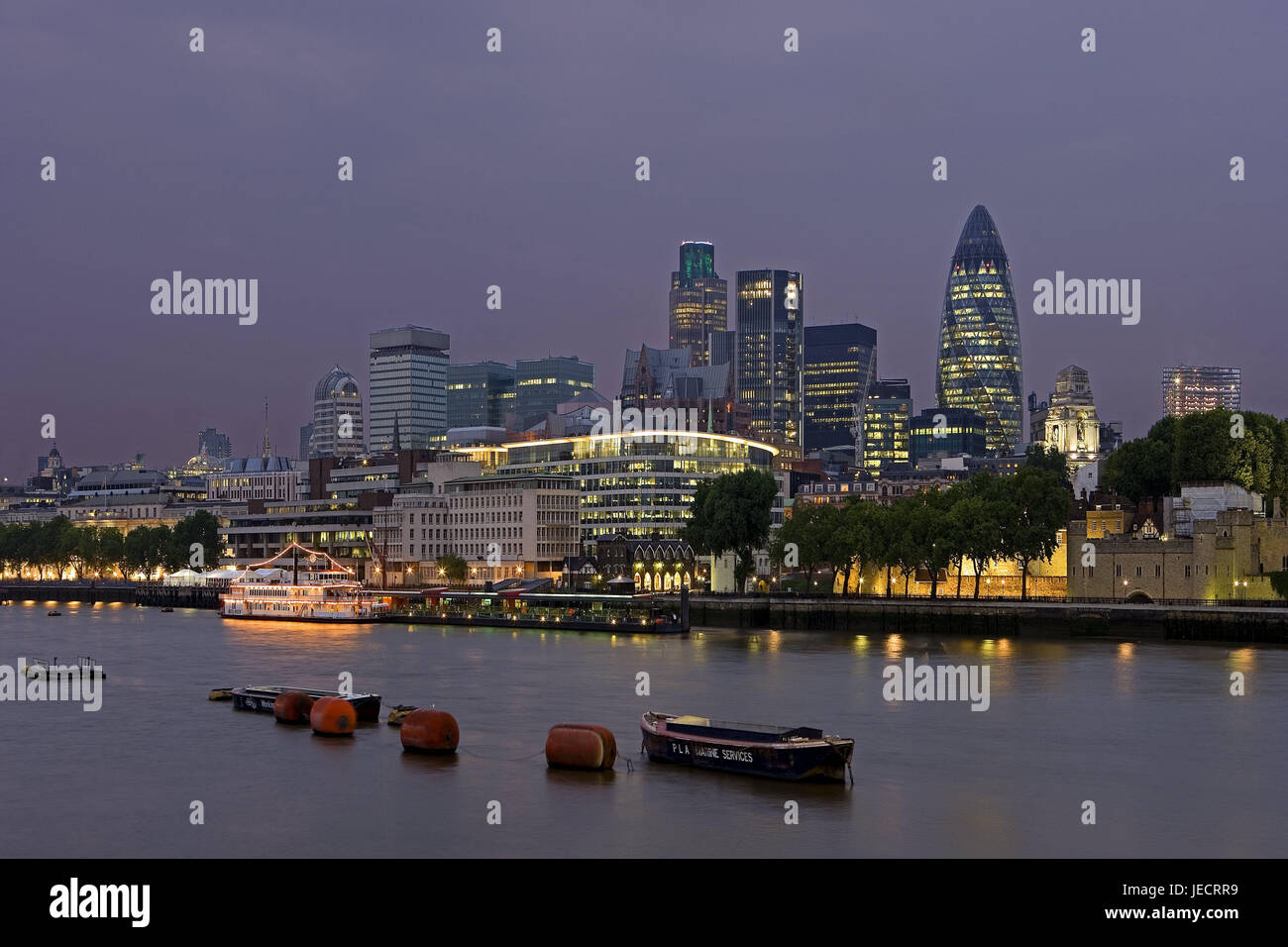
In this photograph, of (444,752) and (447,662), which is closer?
(444,752)

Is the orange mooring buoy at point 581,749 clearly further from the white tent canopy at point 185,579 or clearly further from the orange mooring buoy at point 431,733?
the white tent canopy at point 185,579

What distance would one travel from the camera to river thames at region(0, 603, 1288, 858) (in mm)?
39156

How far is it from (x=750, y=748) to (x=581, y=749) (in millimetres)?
5792

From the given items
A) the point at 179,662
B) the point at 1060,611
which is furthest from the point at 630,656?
the point at 1060,611

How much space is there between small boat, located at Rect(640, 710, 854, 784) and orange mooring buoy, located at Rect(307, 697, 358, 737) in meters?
13.3

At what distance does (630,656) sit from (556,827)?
52.3 metres

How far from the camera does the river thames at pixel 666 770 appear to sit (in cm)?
3916

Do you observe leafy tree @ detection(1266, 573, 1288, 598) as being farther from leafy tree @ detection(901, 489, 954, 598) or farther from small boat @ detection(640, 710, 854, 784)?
small boat @ detection(640, 710, 854, 784)

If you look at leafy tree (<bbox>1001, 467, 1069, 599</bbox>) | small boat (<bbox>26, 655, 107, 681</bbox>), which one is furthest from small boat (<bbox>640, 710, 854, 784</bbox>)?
leafy tree (<bbox>1001, 467, 1069, 599</bbox>)

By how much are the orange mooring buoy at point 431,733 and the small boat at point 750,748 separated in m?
7.32

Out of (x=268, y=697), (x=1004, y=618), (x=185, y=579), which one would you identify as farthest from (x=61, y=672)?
(x=185, y=579)

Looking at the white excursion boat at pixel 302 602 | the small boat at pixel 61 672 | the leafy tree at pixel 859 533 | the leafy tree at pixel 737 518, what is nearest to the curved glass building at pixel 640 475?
the leafy tree at pixel 737 518
